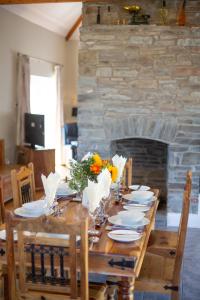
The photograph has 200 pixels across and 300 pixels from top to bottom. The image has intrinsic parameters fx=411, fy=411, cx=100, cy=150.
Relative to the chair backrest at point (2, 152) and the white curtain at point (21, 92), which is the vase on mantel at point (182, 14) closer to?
the white curtain at point (21, 92)

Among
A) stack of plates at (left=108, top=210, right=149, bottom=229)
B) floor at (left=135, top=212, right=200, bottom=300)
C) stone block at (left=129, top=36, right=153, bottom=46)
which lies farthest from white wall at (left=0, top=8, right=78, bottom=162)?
stack of plates at (left=108, top=210, right=149, bottom=229)

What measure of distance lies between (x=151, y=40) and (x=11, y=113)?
8.50ft

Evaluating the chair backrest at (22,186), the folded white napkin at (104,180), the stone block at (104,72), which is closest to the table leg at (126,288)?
the folded white napkin at (104,180)

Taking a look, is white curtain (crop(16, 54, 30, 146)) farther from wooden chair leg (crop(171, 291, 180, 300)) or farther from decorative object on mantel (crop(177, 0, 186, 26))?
wooden chair leg (crop(171, 291, 180, 300))

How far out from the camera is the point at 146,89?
4.98m

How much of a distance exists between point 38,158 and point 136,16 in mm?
2598

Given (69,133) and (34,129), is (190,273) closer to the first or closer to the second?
(34,129)

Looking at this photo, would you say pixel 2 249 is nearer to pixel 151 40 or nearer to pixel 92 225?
pixel 92 225

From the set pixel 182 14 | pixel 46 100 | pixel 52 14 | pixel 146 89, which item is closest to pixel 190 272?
pixel 146 89

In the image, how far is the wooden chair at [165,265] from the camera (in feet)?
8.37

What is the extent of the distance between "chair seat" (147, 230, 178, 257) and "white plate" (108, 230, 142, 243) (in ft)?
1.94

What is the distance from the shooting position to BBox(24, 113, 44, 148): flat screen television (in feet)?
20.5

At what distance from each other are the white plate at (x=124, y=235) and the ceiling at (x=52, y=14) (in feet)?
15.3

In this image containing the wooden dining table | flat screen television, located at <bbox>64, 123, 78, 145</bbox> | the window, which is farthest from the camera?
flat screen television, located at <bbox>64, 123, 78, 145</bbox>
